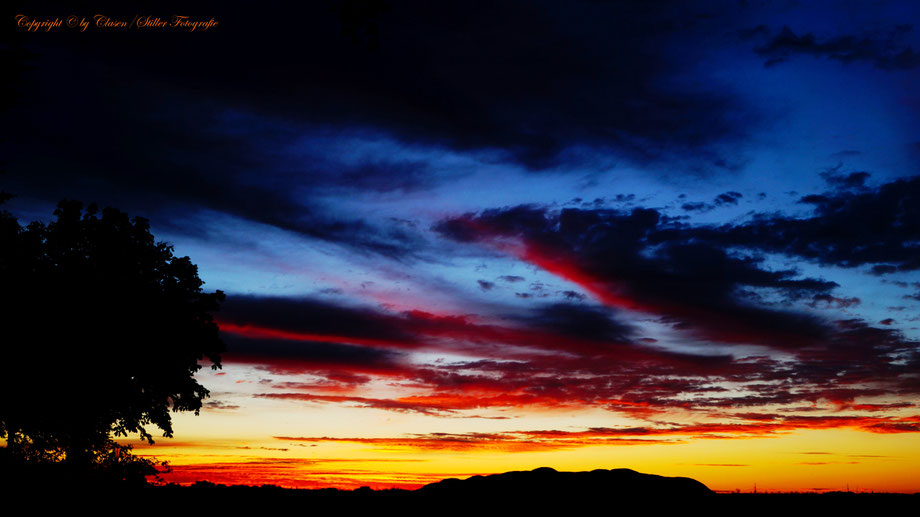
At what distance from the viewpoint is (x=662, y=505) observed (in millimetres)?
17359

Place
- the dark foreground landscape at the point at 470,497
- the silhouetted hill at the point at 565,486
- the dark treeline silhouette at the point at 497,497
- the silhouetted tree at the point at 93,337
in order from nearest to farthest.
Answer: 1. the dark foreground landscape at the point at 470,497
2. the dark treeline silhouette at the point at 497,497
3. the silhouetted hill at the point at 565,486
4. the silhouetted tree at the point at 93,337

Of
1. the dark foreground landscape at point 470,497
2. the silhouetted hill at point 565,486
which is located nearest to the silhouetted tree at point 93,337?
the dark foreground landscape at point 470,497

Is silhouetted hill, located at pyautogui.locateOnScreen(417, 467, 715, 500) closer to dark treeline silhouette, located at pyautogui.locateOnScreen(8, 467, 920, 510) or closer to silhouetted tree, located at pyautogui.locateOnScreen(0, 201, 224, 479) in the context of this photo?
dark treeline silhouette, located at pyautogui.locateOnScreen(8, 467, 920, 510)

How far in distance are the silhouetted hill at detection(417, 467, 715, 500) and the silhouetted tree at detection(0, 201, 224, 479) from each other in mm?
19456

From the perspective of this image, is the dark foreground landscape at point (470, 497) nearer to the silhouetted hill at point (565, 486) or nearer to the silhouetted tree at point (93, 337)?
the silhouetted hill at point (565, 486)

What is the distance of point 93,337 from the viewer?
3203cm

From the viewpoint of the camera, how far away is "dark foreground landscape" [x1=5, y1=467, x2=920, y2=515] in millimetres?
16625

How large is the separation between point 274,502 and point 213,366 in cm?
1859

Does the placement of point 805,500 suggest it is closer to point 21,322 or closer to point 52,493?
point 52,493

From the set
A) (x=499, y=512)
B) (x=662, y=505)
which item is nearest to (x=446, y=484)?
(x=499, y=512)

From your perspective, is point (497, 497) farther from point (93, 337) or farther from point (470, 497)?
point (93, 337)

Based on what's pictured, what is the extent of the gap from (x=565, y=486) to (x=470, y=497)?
258 centimetres

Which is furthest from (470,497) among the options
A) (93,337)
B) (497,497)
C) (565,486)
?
(93,337)

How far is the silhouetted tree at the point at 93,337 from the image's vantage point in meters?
31.0
